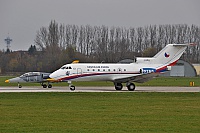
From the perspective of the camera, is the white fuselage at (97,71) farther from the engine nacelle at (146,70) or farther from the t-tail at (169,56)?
the t-tail at (169,56)

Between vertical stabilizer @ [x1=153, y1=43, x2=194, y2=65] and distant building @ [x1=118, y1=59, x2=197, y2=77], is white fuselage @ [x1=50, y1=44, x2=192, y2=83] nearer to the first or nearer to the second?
vertical stabilizer @ [x1=153, y1=43, x2=194, y2=65]

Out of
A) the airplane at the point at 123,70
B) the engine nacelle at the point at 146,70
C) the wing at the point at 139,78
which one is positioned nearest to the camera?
the wing at the point at 139,78

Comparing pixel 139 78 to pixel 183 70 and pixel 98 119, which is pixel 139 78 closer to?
pixel 98 119

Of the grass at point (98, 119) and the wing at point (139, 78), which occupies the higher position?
the wing at point (139, 78)

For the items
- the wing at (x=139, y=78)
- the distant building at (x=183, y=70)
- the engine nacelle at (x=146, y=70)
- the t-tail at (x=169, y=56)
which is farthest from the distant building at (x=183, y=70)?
the wing at (x=139, y=78)

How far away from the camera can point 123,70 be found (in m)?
50.0

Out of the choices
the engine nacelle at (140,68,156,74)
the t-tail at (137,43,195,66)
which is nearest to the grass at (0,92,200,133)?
the engine nacelle at (140,68,156,74)

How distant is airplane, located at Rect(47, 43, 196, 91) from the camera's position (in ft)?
161

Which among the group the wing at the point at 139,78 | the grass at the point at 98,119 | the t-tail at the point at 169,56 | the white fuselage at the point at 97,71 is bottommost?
the grass at the point at 98,119

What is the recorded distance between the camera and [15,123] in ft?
63.8

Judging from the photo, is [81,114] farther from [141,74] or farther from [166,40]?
[166,40]

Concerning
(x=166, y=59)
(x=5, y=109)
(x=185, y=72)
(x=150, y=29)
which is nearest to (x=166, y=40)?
(x=150, y=29)

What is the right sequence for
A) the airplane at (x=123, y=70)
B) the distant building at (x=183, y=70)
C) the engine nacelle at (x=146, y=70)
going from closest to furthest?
the airplane at (x=123, y=70) < the engine nacelle at (x=146, y=70) < the distant building at (x=183, y=70)

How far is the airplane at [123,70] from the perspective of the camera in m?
48.9
